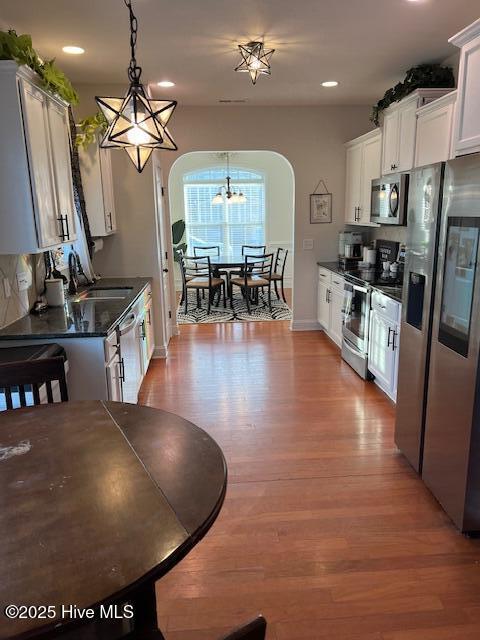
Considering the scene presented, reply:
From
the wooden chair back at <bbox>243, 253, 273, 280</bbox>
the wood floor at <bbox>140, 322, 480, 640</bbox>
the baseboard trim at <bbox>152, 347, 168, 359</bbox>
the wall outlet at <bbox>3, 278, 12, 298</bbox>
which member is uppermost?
the wall outlet at <bbox>3, 278, 12, 298</bbox>

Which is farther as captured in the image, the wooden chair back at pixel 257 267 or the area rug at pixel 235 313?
the wooden chair back at pixel 257 267

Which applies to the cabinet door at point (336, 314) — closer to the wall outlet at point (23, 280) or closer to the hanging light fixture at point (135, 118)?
the wall outlet at point (23, 280)

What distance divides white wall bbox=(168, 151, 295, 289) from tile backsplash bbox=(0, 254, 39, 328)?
5.86 m

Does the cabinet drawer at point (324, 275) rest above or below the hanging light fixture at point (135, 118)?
below

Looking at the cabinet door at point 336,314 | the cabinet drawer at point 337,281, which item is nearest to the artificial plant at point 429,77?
the cabinet drawer at point 337,281

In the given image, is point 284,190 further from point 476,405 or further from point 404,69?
point 476,405

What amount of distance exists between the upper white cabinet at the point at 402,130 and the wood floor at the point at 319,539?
82.7 inches

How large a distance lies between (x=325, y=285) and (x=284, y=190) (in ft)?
13.4

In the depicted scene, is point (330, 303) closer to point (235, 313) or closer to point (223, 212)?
point (235, 313)

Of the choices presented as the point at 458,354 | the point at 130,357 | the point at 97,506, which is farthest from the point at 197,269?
the point at 97,506

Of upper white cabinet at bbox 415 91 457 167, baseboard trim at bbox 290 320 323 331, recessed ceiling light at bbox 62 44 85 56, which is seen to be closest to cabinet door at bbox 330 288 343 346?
baseboard trim at bbox 290 320 323 331

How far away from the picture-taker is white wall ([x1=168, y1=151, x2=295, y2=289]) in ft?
28.8

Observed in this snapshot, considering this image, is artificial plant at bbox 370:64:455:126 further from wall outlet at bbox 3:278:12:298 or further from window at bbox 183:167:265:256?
window at bbox 183:167:265:256

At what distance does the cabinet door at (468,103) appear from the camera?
2.37 m
